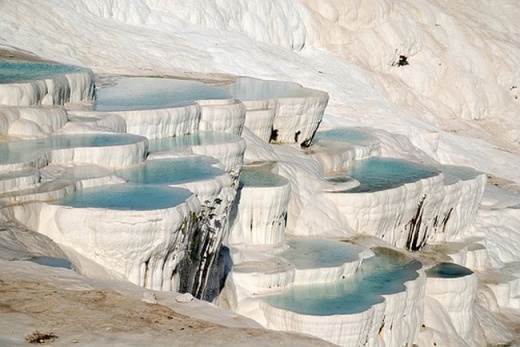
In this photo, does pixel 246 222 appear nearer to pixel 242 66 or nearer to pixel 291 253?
pixel 291 253

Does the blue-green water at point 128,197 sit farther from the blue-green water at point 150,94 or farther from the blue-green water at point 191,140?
the blue-green water at point 150,94

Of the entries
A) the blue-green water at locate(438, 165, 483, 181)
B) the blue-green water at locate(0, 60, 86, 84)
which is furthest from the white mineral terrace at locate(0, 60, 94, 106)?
the blue-green water at locate(438, 165, 483, 181)

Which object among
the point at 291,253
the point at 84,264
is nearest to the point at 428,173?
the point at 291,253

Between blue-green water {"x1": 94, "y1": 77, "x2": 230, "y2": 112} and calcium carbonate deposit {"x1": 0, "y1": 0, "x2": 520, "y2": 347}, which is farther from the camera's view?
blue-green water {"x1": 94, "y1": 77, "x2": 230, "y2": 112}

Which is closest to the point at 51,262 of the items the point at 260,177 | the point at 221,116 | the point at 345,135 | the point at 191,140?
the point at 191,140

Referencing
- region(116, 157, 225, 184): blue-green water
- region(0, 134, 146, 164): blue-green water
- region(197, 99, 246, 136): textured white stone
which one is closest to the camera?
region(0, 134, 146, 164): blue-green water

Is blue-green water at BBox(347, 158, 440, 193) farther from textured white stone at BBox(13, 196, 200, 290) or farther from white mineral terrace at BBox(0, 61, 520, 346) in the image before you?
textured white stone at BBox(13, 196, 200, 290)
